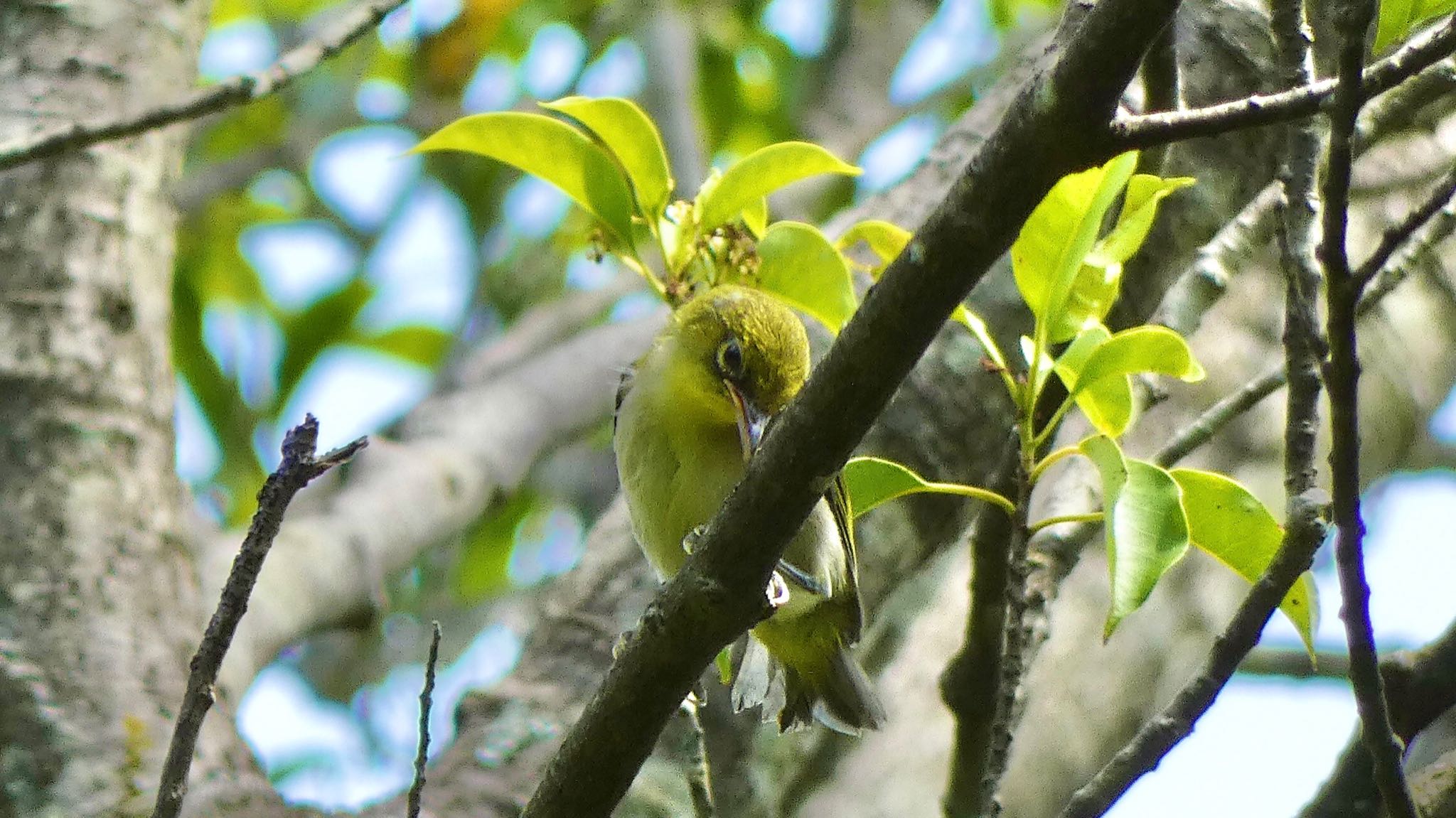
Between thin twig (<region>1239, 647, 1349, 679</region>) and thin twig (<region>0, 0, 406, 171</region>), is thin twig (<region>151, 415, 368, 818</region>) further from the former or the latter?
thin twig (<region>1239, 647, 1349, 679</region>)

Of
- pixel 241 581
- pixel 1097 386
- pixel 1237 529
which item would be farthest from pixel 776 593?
pixel 241 581

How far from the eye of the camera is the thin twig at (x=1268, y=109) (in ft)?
4.82

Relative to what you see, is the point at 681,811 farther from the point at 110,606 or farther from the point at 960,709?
the point at 110,606

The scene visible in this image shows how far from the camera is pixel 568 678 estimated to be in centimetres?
305

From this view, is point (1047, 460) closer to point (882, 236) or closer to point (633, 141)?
point (882, 236)

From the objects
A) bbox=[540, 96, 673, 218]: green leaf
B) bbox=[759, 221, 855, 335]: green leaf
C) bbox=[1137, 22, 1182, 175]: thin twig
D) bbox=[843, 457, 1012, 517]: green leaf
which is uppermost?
bbox=[540, 96, 673, 218]: green leaf

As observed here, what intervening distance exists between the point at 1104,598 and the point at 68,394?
2.47 m

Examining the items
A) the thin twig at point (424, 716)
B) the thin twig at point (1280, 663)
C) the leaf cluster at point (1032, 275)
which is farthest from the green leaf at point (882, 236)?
the thin twig at point (1280, 663)

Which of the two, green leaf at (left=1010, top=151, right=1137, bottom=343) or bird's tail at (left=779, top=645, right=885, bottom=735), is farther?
bird's tail at (left=779, top=645, right=885, bottom=735)

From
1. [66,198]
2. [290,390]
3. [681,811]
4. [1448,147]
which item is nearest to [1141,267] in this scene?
[681,811]

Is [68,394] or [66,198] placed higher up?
[66,198]

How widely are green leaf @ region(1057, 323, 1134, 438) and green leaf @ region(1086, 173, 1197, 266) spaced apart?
0.51 ft

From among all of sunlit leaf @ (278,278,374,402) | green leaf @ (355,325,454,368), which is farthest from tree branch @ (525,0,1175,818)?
green leaf @ (355,325,454,368)

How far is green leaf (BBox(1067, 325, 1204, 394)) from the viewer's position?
2055 millimetres
